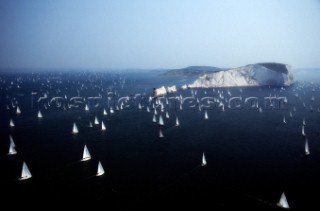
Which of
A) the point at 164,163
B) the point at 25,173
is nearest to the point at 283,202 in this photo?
the point at 164,163

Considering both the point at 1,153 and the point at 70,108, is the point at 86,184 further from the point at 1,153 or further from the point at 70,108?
the point at 70,108

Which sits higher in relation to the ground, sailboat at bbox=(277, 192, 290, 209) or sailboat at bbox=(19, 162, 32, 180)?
sailboat at bbox=(19, 162, 32, 180)

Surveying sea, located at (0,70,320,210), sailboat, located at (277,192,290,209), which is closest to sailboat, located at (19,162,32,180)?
sea, located at (0,70,320,210)

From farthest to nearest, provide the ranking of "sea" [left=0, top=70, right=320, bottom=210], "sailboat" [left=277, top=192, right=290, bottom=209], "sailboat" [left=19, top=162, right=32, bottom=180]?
"sailboat" [left=19, top=162, right=32, bottom=180]
"sea" [left=0, top=70, right=320, bottom=210]
"sailboat" [left=277, top=192, right=290, bottom=209]

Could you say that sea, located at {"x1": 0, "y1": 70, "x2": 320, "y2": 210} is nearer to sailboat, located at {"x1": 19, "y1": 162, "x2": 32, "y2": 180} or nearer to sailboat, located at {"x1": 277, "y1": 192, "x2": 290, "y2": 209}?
sailboat, located at {"x1": 19, "y1": 162, "x2": 32, "y2": 180}

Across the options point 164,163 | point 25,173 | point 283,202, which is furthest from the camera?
point 164,163

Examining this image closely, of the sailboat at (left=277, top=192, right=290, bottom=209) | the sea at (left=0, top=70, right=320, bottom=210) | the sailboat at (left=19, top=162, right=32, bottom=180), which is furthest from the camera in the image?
the sailboat at (left=19, top=162, right=32, bottom=180)

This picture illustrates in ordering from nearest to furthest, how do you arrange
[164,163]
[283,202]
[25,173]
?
[283,202] → [25,173] → [164,163]

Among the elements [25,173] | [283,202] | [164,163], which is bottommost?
[283,202]

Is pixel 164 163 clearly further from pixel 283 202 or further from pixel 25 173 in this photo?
pixel 25 173

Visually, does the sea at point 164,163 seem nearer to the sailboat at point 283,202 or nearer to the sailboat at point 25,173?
the sailboat at point 25,173

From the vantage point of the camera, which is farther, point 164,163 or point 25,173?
point 164,163
